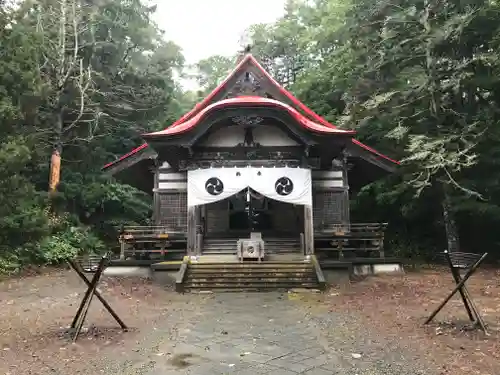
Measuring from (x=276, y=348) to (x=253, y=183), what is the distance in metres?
7.77

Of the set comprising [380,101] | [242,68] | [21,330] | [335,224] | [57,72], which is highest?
[57,72]

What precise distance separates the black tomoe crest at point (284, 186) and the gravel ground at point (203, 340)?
400 cm

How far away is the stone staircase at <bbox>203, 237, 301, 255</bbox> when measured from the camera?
15.3 m

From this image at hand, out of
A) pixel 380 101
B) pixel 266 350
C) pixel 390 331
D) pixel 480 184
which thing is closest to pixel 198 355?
pixel 266 350

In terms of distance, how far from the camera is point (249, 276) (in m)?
12.1

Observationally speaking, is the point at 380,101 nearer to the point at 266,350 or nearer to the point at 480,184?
the point at 480,184

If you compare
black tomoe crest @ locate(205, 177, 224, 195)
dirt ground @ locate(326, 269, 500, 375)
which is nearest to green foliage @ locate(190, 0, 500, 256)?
dirt ground @ locate(326, 269, 500, 375)

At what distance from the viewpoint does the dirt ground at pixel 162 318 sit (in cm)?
573

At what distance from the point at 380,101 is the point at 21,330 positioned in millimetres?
12484

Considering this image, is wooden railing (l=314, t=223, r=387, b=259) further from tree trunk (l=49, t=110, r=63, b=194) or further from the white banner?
tree trunk (l=49, t=110, r=63, b=194)

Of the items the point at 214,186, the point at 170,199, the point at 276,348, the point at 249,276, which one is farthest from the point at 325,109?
the point at 276,348

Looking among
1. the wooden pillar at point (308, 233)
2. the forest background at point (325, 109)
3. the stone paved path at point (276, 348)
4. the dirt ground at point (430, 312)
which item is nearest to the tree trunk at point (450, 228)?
the forest background at point (325, 109)

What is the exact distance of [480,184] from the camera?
47.8ft

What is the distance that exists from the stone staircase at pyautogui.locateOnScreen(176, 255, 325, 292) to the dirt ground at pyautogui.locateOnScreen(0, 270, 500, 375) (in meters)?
0.72
